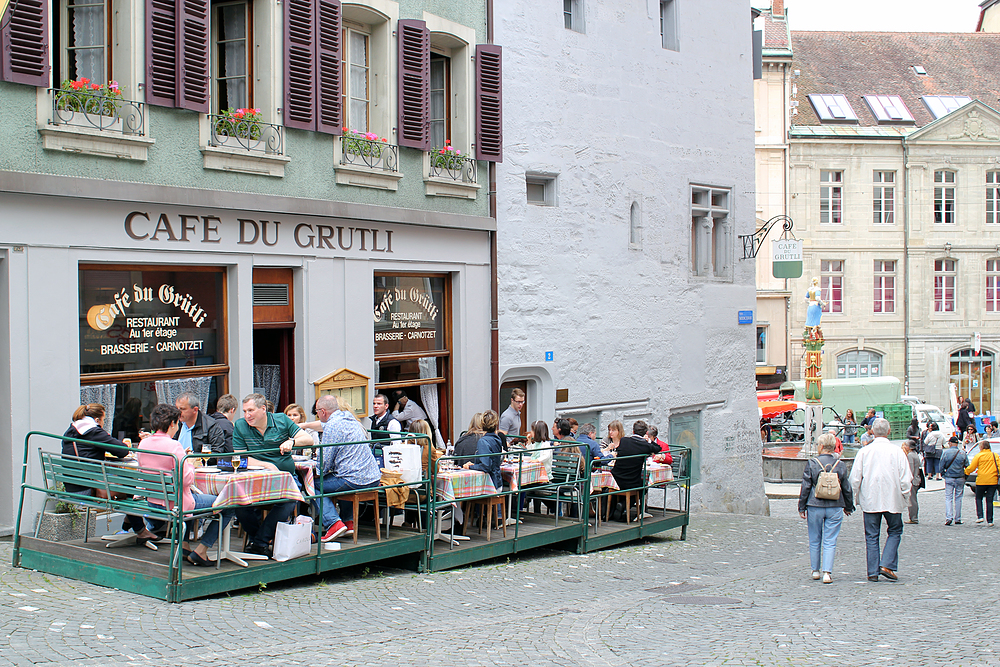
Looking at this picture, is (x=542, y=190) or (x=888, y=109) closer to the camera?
(x=542, y=190)

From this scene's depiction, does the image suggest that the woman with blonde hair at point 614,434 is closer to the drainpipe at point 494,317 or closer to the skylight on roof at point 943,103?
the drainpipe at point 494,317

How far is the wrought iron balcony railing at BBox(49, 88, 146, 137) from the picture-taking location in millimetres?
11055

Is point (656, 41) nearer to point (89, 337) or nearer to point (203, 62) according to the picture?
point (203, 62)

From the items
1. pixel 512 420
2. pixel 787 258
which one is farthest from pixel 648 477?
pixel 787 258

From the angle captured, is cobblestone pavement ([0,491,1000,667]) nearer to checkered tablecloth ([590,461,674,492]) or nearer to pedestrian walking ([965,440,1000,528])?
checkered tablecloth ([590,461,674,492])

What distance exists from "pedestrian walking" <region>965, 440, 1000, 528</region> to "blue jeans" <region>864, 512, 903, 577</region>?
28.5 ft

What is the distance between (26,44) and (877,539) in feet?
32.2

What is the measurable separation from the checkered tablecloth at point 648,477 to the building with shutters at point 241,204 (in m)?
→ 3.06

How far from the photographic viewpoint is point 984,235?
4884cm

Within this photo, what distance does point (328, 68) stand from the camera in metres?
14.1

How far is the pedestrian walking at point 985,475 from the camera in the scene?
19.4 metres

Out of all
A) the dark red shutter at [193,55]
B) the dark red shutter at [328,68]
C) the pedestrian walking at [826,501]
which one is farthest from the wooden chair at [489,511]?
the dark red shutter at [193,55]

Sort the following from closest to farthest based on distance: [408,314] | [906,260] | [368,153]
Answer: [368,153], [408,314], [906,260]

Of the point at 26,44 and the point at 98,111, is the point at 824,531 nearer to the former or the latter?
the point at 98,111
